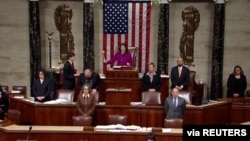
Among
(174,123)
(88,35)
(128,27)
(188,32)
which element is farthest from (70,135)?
(188,32)

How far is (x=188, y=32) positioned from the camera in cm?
1722

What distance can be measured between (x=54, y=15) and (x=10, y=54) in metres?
2.14

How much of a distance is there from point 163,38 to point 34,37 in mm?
4523

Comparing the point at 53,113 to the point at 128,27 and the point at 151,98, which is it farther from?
the point at 128,27

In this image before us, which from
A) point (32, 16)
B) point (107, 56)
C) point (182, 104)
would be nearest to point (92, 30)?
point (107, 56)

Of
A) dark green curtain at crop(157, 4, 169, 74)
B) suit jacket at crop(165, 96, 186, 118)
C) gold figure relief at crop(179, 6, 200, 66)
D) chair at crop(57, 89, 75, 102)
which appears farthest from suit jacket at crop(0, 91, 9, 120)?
gold figure relief at crop(179, 6, 200, 66)

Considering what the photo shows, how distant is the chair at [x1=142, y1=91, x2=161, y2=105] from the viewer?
12729 mm

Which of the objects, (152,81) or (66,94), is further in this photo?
(152,81)

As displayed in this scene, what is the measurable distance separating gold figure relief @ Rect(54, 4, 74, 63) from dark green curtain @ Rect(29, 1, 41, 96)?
0.85m

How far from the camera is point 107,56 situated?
56.0 ft

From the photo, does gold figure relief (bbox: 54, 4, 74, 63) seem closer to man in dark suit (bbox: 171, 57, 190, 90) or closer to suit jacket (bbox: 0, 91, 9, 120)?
suit jacket (bbox: 0, 91, 9, 120)

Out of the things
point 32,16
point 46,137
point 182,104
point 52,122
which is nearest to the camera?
point 46,137

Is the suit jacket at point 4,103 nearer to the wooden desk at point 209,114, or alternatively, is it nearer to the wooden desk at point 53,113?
the wooden desk at point 53,113

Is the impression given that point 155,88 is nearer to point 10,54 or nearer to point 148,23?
point 148,23
